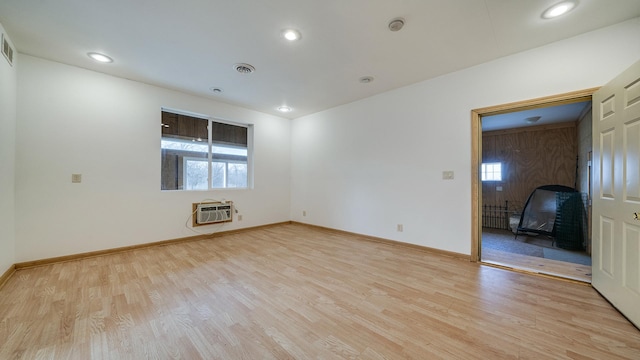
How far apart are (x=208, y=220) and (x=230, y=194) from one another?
0.67 meters

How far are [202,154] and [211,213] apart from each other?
1.16 m

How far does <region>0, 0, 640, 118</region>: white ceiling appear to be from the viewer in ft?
6.57

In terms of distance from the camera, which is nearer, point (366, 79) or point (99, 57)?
point (99, 57)

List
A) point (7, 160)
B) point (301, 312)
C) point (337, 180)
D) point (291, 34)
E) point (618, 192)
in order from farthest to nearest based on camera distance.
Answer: point (337, 180) < point (7, 160) < point (291, 34) < point (618, 192) < point (301, 312)

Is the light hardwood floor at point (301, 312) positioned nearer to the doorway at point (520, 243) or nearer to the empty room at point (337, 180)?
the empty room at point (337, 180)

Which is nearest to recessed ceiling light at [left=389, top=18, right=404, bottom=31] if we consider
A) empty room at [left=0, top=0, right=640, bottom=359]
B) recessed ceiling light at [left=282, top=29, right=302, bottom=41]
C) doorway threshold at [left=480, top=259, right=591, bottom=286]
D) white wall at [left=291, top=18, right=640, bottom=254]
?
empty room at [left=0, top=0, right=640, bottom=359]

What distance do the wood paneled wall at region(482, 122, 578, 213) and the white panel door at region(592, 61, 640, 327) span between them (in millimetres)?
4022

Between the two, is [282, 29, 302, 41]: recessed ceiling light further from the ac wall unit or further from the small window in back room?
the ac wall unit

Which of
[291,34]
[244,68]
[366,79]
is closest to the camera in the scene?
[291,34]

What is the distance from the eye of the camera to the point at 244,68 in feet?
10.2

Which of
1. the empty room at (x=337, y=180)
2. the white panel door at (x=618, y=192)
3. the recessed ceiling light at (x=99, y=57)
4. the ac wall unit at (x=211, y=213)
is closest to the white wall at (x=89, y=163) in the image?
the empty room at (x=337, y=180)

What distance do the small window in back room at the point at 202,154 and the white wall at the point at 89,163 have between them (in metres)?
0.20

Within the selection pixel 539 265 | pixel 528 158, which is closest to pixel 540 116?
pixel 528 158

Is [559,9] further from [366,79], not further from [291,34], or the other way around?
[291,34]
